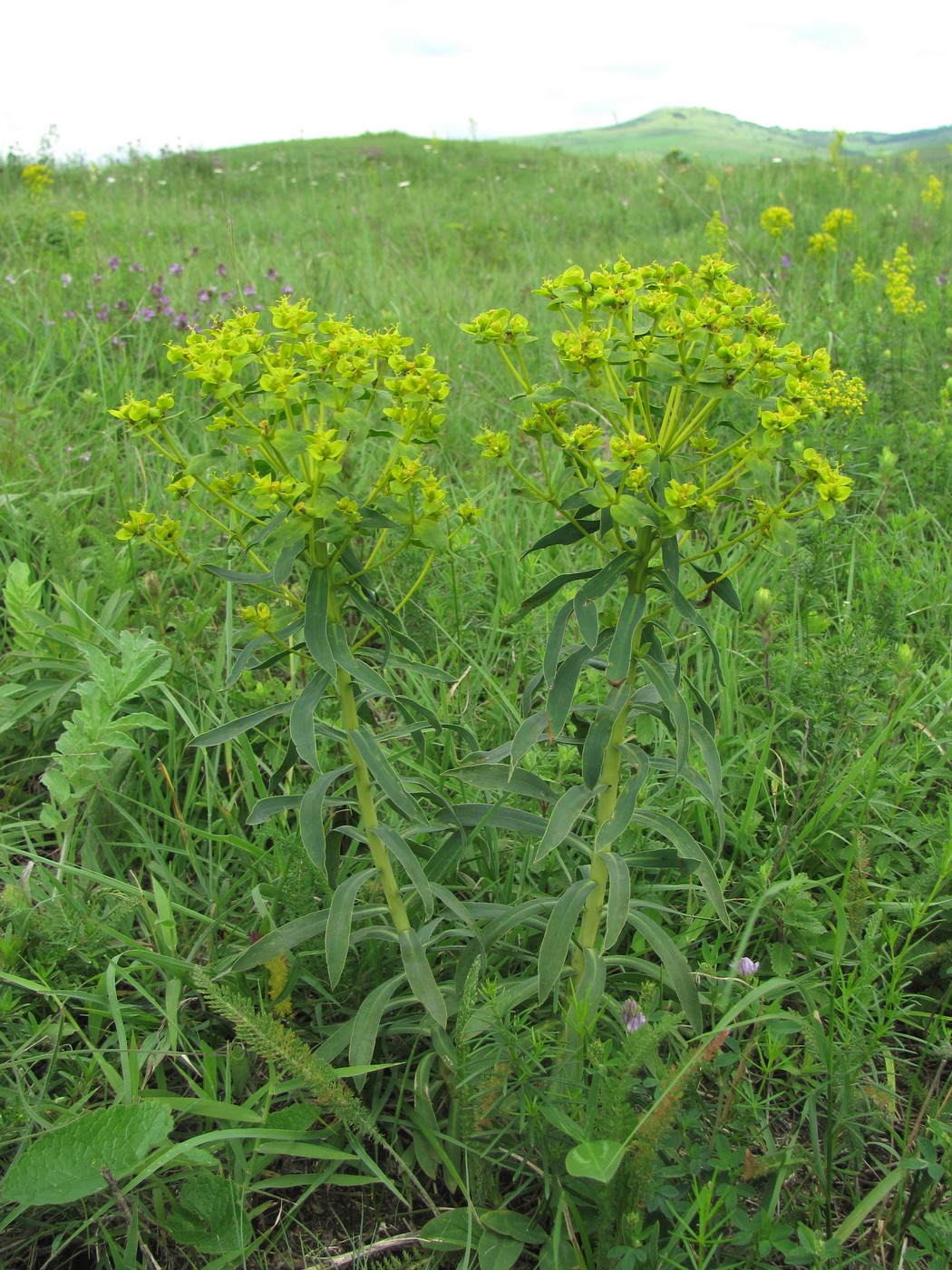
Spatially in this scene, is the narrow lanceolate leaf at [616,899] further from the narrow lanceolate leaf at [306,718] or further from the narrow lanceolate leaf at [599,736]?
the narrow lanceolate leaf at [306,718]

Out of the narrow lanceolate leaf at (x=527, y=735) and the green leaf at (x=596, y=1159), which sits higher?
the narrow lanceolate leaf at (x=527, y=735)

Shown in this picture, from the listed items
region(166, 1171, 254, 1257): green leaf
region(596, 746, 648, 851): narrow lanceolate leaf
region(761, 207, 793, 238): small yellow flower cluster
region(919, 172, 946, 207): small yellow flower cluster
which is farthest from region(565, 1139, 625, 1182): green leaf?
region(919, 172, 946, 207): small yellow flower cluster

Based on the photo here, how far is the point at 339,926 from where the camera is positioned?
1440mm

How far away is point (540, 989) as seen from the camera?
1.41m

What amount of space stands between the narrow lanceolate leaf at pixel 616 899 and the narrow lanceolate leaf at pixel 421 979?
283 mm

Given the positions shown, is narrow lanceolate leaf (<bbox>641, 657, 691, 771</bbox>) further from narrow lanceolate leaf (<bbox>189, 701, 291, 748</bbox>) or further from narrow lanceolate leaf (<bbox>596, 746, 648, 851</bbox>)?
narrow lanceolate leaf (<bbox>189, 701, 291, 748</bbox>)

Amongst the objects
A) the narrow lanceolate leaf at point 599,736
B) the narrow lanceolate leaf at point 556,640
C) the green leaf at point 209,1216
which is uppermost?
the narrow lanceolate leaf at point 556,640

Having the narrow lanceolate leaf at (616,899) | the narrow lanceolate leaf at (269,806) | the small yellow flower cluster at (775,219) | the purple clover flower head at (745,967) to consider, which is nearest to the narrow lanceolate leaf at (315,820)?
the narrow lanceolate leaf at (269,806)

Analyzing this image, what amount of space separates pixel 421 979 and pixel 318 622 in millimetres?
616

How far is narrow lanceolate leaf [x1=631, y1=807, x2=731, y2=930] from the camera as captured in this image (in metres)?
1.47

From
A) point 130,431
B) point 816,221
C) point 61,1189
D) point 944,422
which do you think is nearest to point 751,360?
point 130,431

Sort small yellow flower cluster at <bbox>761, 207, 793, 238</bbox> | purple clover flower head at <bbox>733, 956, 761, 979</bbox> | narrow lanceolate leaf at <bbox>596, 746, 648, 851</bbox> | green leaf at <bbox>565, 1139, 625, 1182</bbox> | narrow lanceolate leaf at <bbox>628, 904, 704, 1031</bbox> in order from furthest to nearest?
small yellow flower cluster at <bbox>761, 207, 793, 238</bbox>, purple clover flower head at <bbox>733, 956, 761, 979</bbox>, narrow lanceolate leaf at <bbox>628, 904, 704, 1031</bbox>, narrow lanceolate leaf at <bbox>596, 746, 648, 851</bbox>, green leaf at <bbox>565, 1139, 625, 1182</bbox>

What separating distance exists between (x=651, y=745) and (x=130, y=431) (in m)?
1.40

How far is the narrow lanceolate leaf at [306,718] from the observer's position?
1351 millimetres
